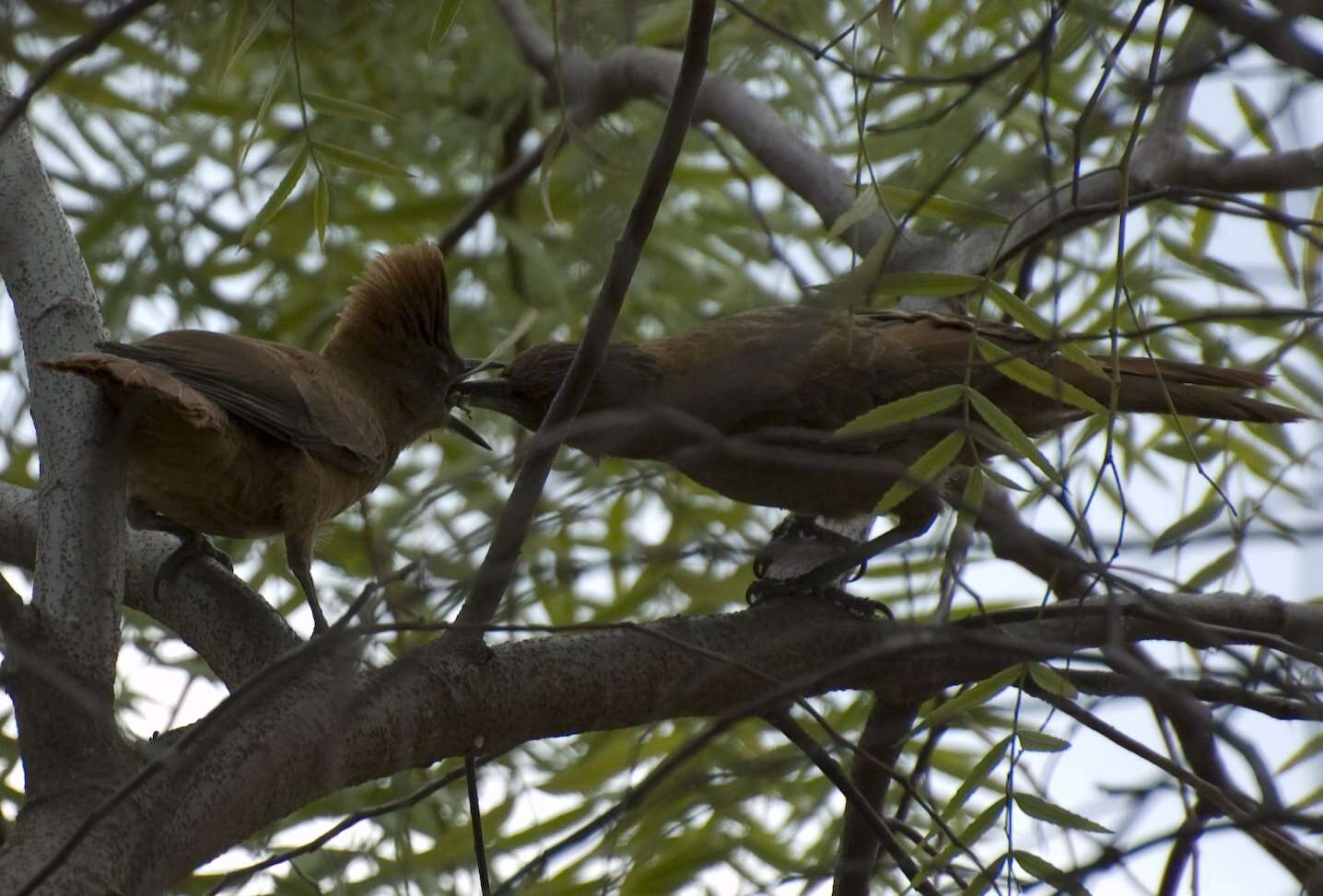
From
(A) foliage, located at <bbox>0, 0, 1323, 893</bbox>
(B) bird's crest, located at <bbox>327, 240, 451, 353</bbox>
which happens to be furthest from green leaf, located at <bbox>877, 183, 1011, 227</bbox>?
(B) bird's crest, located at <bbox>327, 240, 451, 353</bbox>

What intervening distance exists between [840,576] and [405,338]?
1582 millimetres

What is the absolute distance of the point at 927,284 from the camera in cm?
233

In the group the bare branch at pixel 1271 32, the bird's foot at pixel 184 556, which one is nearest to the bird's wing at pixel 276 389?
the bird's foot at pixel 184 556

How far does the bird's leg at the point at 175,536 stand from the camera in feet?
10.1

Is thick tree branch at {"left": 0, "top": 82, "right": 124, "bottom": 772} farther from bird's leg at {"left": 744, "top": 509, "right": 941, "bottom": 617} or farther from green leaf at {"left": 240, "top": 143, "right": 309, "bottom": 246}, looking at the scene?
bird's leg at {"left": 744, "top": 509, "right": 941, "bottom": 617}

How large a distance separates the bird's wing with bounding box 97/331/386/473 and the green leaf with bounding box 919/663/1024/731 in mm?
1825

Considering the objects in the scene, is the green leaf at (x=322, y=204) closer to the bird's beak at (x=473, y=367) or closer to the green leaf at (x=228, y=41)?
the green leaf at (x=228, y=41)

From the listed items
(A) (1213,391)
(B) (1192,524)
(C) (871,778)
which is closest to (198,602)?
(C) (871,778)

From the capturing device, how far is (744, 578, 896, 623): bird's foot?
3.43 metres

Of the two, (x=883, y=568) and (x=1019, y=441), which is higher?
(x=883, y=568)

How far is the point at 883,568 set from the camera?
4324mm

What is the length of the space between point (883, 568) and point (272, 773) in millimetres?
2479

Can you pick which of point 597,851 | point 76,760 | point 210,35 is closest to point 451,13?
point 76,760

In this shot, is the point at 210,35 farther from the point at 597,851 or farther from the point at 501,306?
the point at 597,851
